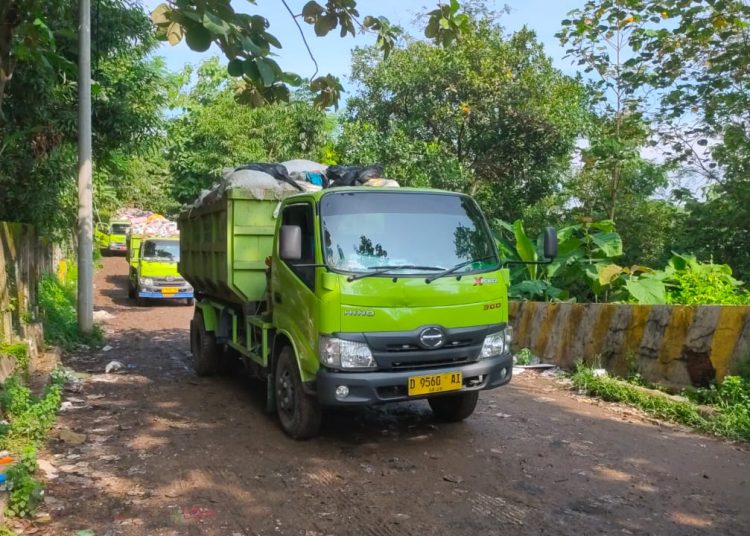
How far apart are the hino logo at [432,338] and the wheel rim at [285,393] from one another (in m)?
1.32

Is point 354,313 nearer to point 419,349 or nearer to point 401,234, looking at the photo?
point 419,349

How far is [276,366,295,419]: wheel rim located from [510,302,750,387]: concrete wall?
4292 millimetres

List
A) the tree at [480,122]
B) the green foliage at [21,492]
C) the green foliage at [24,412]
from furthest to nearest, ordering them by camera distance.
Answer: the tree at [480,122]
the green foliage at [24,412]
the green foliage at [21,492]

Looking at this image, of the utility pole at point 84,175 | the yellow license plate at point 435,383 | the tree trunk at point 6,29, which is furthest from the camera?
the utility pole at point 84,175

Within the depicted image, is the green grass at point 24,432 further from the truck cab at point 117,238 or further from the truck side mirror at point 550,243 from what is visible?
the truck cab at point 117,238

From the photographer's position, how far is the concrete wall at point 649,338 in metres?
6.75

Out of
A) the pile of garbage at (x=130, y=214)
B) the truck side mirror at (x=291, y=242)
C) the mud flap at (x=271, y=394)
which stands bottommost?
the mud flap at (x=271, y=394)

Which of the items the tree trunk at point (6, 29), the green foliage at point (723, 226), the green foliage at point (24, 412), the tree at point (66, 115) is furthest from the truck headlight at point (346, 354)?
the green foliage at point (723, 226)

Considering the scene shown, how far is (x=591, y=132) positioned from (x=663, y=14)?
6.64 meters

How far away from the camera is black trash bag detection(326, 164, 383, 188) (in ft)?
22.2

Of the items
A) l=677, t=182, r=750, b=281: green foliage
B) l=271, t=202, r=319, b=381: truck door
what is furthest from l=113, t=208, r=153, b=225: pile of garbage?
l=271, t=202, r=319, b=381: truck door

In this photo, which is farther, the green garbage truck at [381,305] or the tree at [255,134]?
the tree at [255,134]

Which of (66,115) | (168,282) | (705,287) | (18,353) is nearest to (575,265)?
(705,287)

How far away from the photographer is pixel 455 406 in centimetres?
623
